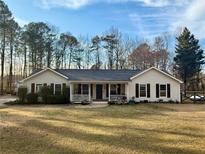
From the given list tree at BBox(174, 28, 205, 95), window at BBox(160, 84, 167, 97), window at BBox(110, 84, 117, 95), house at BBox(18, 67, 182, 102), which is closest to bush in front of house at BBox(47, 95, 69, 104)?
house at BBox(18, 67, 182, 102)

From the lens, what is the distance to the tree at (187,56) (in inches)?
2074

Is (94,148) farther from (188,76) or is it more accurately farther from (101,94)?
(188,76)

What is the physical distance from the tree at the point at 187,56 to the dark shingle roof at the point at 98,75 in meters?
21.3

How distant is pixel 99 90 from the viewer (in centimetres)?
3328

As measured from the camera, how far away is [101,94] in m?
33.3

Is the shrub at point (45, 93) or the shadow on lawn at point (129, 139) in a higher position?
the shrub at point (45, 93)

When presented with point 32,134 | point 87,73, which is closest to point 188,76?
point 87,73

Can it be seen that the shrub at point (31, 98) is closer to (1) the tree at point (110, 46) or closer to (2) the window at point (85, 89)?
(2) the window at point (85, 89)

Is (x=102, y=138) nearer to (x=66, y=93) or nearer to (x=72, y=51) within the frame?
(x=66, y=93)

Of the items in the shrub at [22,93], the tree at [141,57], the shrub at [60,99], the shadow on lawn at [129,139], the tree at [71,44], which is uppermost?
the tree at [71,44]

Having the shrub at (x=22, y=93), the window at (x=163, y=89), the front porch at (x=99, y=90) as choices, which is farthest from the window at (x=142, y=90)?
the shrub at (x=22, y=93)

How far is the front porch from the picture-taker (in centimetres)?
3158

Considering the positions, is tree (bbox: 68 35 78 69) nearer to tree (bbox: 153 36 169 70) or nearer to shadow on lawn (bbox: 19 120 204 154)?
tree (bbox: 153 36 169 70)

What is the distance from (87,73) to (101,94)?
118 inches
